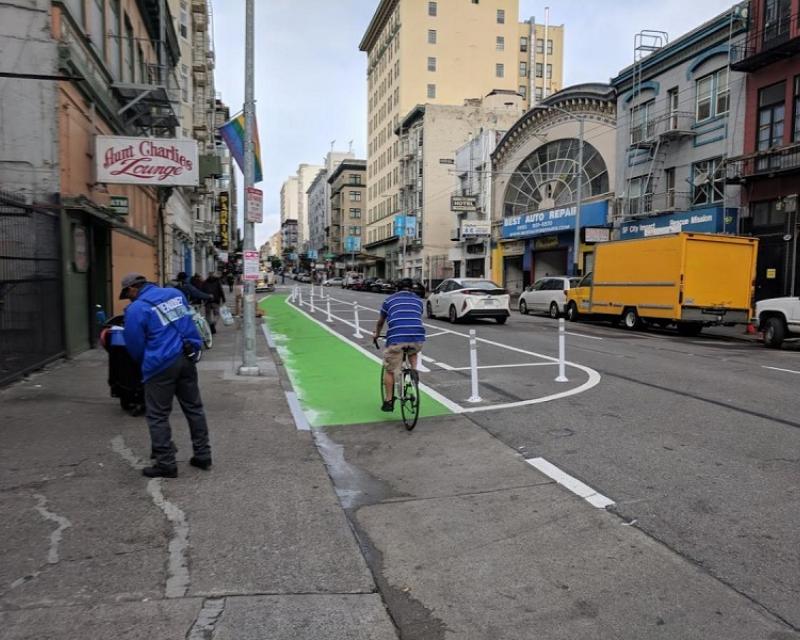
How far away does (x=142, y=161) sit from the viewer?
12.9m

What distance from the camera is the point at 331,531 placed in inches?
167

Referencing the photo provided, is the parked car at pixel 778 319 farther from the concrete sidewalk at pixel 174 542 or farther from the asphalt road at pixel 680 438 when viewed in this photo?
the concrete sidewalk at pixel 174 542

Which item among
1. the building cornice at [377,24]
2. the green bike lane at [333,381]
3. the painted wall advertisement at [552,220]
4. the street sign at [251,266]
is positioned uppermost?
the building cornice at [377,24]

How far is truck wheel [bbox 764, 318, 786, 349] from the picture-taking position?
15742mm

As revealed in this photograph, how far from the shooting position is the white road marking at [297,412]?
7.14 m

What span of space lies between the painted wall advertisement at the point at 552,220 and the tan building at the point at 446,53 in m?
32.3

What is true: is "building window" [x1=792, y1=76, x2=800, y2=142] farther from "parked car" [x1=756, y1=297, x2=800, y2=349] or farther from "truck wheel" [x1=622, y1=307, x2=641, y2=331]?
"parked car" [x1=756, y1=297, x2=800, y2=349]

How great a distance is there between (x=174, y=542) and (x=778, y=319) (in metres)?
16.2

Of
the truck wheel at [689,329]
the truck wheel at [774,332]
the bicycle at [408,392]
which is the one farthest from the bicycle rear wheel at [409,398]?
the truck wheel at [689,329]

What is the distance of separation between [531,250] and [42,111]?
35.0 metres

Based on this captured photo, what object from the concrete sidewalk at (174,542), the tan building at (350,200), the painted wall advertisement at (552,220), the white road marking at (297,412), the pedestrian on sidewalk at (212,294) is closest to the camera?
the concrete sidewalk at (174,542)

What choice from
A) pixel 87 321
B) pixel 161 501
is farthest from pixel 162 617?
pixel 87 321

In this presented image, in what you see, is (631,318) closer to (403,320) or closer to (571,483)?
(403,320)

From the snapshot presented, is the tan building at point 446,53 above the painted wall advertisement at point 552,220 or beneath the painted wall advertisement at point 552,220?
above
